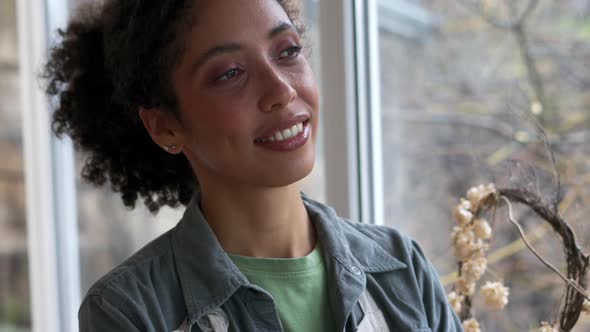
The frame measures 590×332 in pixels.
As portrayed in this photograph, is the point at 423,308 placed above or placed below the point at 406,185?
below

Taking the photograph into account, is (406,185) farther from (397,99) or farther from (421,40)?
(421,40)

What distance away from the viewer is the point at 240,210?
4.03 ft

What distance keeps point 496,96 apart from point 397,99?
0.21 metres

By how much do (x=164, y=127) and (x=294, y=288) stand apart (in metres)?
Result: 0.31

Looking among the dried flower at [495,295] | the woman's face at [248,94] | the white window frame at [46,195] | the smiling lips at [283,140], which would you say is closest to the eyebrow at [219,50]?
the woman's face at [248,94]

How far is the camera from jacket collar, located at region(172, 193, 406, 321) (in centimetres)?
117

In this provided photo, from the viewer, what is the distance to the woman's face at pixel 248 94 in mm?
1130

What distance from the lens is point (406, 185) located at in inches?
60.4

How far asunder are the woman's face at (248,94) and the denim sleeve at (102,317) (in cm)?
24

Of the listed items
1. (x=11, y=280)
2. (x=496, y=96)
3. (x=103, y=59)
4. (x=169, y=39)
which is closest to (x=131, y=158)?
(x=103, y=59)

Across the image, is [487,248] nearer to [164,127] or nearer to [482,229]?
[482,229]

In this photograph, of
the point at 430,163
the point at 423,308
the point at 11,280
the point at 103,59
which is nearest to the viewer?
the point at 423,308

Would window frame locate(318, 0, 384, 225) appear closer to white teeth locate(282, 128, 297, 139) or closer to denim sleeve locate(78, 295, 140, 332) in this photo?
white teeth locate(282, 128, 297, 139)

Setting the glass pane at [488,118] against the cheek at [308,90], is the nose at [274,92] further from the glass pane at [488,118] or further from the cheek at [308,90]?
the glass pane at [488,118]
